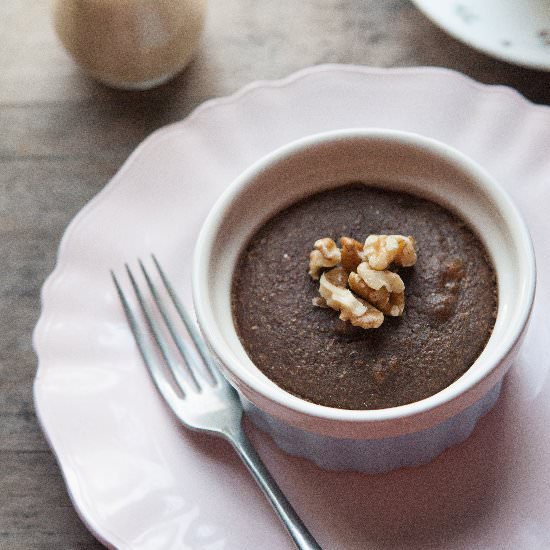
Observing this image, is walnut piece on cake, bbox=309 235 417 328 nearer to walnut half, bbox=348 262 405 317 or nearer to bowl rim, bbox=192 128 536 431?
walnut half, bbox=348 262 405 317

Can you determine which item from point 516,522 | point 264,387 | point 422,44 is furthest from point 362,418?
point 422,44

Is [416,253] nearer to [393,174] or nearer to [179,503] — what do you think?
[393,174]

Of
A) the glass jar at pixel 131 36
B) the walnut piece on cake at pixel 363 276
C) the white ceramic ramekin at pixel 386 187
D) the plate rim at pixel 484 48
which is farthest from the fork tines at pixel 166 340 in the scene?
the plate rim at pixel 484 48

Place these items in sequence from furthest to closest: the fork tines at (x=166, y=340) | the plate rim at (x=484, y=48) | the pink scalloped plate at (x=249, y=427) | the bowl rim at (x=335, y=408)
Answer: the plate rim at (x=484, y=48)
the fork tines at (x=166, y=340)
the pink scalloped plate at (x=249, y=427)
the bowl rim at (x=335, y=408)

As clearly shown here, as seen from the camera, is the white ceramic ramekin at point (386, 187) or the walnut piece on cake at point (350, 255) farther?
the walnut piece on cake at point (350, 255)

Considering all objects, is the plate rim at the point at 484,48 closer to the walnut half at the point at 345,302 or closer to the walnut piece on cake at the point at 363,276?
the walnut piece on cake at the point at 363,276

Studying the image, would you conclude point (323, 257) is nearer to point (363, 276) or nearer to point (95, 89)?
point (363, 276)
